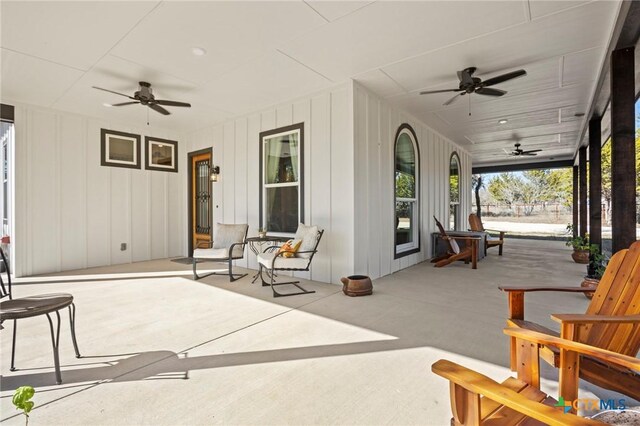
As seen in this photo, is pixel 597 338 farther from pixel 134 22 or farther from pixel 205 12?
pixel 134 22

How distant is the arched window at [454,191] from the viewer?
860 centimetres

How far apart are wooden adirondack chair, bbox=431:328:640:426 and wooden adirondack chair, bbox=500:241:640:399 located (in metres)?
0.14

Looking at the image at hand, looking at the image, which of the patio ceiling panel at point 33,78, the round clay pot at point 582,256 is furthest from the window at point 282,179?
the round clay pot at point 582,256

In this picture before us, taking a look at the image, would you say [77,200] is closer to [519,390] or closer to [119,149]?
[119,149]

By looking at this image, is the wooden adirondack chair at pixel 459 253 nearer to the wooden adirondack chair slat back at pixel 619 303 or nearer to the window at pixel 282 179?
the window at pixel 282 179

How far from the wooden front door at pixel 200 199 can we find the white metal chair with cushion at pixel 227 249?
5.47 ft

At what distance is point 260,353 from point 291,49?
3.29m

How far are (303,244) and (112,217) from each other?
450 centimetres

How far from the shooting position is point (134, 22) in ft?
10.1

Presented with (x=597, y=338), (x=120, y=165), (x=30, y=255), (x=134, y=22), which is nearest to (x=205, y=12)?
(x=134, y=22)

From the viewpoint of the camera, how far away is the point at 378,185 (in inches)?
201

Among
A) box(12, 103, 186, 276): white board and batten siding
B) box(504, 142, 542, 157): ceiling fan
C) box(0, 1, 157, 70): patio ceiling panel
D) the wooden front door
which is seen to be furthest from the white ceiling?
box(504, 142, 542, 157): ceiling fan

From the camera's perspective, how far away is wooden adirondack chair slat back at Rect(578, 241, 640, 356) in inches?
60.1

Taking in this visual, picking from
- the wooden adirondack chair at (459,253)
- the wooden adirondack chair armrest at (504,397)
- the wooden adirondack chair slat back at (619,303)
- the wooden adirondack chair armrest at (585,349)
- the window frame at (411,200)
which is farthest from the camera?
the wooden adirondack chair at (459,253)
